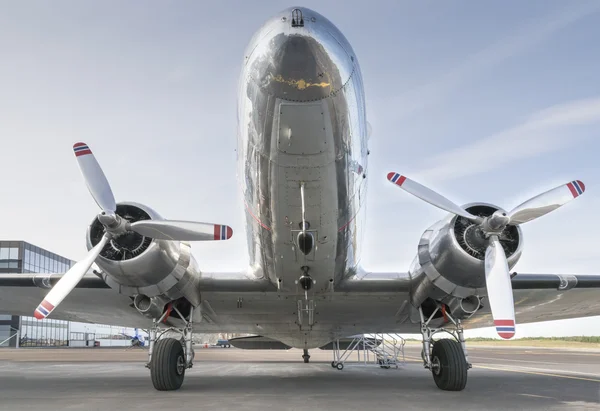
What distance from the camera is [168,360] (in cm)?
940

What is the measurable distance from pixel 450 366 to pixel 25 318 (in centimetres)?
6210

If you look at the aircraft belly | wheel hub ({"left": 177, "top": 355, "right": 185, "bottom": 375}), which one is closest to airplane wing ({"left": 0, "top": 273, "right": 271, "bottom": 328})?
the aircraft belly

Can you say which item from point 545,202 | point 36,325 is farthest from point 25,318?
point 545,202

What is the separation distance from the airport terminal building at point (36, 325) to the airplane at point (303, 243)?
156ft

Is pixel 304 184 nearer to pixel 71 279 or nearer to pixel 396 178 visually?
pixel 396 178

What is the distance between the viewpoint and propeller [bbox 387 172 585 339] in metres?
8.40

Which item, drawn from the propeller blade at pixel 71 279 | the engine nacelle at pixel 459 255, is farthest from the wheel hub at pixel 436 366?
the propeller blade at pixel 71 279

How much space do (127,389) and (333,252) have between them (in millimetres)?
4926

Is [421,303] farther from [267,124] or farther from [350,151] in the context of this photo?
[267,124]

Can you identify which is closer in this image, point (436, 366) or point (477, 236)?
point (477, 236)

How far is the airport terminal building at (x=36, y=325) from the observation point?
185 ft

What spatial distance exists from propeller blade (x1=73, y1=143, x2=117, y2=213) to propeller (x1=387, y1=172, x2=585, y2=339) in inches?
204

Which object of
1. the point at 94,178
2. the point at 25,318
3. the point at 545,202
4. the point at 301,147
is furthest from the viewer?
the point at 25,318

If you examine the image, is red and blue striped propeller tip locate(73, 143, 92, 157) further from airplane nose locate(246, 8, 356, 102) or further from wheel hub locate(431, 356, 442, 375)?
wheel hub locate(431, 356, 442, 375)
